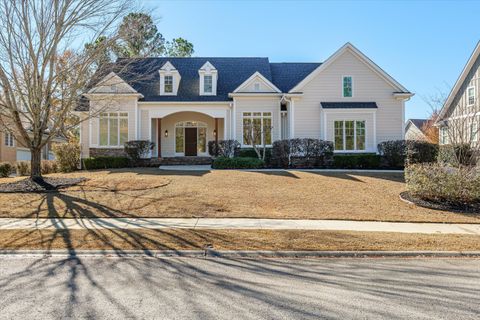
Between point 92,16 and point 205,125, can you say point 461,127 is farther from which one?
point 92,16

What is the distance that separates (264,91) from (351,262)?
17328 millimetres

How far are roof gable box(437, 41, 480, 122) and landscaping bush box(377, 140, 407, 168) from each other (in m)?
8.08

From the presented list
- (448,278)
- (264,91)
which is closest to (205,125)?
(264,91)

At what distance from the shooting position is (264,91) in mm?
22672

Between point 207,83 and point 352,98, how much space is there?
966 centimetres

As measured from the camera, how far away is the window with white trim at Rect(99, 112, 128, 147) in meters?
22.9

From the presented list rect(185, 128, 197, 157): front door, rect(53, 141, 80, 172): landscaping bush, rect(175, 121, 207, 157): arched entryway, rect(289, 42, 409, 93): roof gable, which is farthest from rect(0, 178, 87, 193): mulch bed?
rect(289, 42, 409, 93): roof gable

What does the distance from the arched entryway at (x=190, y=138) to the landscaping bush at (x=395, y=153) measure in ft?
38.9

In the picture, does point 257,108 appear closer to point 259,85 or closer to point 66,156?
point 259,85

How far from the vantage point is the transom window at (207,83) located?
79.0ft

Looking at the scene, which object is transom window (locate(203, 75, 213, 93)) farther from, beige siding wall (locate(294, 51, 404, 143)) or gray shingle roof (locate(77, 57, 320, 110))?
beige siding wall (locate(294, 51, 404, 143))

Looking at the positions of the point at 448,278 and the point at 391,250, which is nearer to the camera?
the point at 448,278

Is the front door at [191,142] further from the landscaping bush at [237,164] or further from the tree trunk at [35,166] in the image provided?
the tree trunk at [35,166]

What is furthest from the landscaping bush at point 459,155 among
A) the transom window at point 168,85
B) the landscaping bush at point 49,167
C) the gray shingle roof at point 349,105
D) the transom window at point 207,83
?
the landscaping bush at point 49,167
